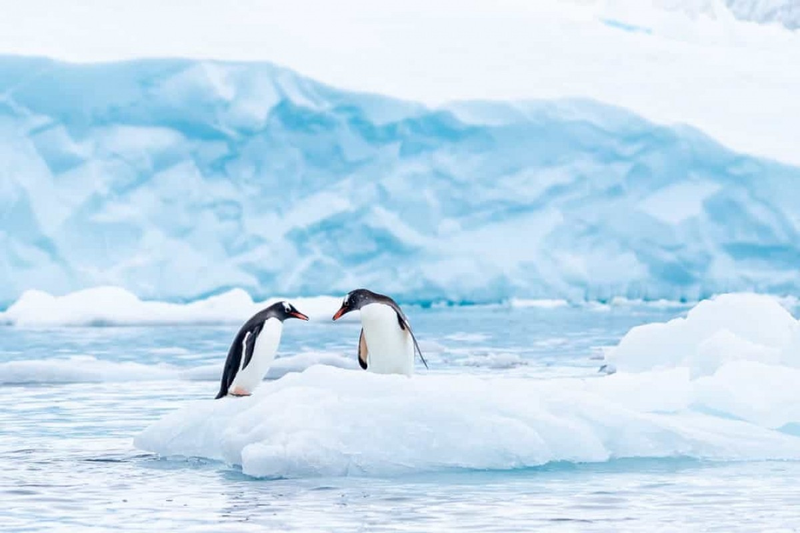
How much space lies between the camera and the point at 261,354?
20.3ft

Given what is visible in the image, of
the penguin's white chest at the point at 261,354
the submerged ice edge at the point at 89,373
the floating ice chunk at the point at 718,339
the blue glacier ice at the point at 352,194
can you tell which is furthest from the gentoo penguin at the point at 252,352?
the blue glacier ice at the point at 352,194

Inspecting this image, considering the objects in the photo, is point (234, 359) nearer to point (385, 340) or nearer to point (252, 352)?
point (252, 352)

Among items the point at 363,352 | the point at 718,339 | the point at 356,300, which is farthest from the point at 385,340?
the point at 718,339

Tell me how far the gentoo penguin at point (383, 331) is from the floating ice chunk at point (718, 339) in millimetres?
2139

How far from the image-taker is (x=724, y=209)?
72.9 feet

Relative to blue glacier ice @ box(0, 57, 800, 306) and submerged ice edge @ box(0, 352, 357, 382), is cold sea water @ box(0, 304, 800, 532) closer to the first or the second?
submerged ice edge @ box(0, 352, 357, 382)

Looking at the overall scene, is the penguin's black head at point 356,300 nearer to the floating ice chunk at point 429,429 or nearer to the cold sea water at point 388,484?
the cold sea water at point 388,484

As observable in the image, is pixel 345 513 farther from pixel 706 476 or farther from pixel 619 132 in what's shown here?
pixel 619 132

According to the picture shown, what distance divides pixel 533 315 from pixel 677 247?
3028mm

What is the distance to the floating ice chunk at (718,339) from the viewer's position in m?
7.26

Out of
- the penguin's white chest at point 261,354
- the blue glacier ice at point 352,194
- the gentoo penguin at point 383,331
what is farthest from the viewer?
the blue glacier ice at point 352,194

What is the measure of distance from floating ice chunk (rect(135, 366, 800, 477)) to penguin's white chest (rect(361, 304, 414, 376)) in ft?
2.08

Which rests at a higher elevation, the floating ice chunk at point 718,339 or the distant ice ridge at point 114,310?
the floating ice chunk at point 718,339

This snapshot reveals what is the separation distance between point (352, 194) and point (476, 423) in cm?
1662
